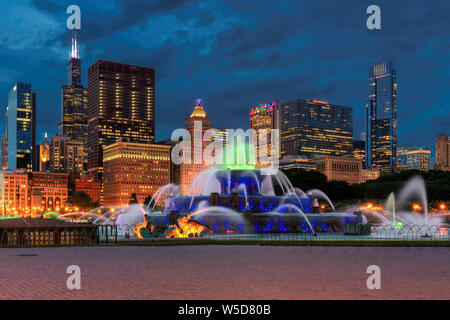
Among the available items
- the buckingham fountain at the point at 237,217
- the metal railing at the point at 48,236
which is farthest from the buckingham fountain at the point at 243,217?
the metal railing at the point at 48,236

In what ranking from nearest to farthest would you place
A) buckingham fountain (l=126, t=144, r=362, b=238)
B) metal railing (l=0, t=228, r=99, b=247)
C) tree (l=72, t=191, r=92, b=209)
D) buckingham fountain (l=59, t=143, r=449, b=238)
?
metal railing (l=0, t=228, r=99, b=247)
buckingham fountain (l=126, t=144, r=362, b=238)
buckingham fountain (l=59, t=143, r=449, b=238)
tree (l=72, t=191, r=92, b=209)

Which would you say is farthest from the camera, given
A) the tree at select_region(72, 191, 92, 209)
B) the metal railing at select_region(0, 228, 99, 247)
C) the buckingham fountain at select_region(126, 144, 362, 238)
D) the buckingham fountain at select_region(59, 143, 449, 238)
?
the tree at select_region(72, 191, 92, 209)

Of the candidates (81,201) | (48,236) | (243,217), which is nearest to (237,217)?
(243,217)

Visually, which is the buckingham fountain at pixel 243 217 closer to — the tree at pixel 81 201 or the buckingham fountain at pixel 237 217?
the buckingham fountain at pixel 237 217

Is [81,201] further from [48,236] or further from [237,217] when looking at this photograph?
[48,236]

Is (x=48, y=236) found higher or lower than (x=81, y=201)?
higher

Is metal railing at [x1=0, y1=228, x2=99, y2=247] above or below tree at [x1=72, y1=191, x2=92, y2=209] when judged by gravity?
above

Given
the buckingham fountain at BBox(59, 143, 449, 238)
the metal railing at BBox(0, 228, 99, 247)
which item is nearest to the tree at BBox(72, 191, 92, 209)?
the buckingham fountain at BBox(59, 143, 449, 238)

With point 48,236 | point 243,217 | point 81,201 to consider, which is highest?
point 243,217

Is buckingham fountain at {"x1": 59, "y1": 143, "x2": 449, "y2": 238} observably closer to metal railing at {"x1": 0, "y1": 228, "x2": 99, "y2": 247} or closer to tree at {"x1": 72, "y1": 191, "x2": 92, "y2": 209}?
metal railing at {"x1": 0, "y1": 228, "x2": 99, "y2": 247}

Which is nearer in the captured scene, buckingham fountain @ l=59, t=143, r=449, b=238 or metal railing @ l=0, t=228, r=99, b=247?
metal railing @ l=0, t=228, r=99, b=247

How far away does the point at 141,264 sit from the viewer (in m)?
19.8

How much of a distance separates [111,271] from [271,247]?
13.3 m

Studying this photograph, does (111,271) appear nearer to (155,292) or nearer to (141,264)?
(141,264)
